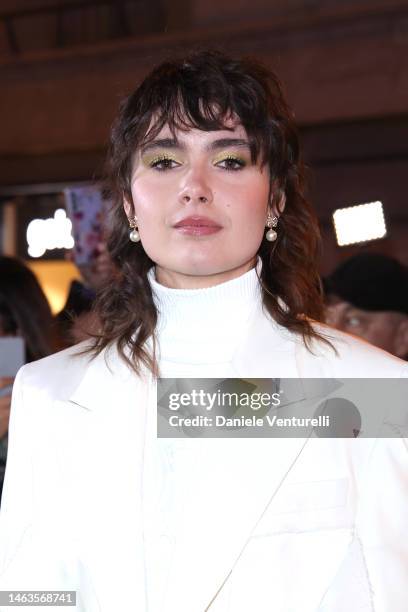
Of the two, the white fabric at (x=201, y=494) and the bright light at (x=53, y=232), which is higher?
the bright light at (x=53, y=232)

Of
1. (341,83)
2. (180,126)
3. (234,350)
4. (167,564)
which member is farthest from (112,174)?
(341,83)

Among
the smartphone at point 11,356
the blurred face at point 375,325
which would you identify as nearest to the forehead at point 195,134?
the smartphone at point 11,356

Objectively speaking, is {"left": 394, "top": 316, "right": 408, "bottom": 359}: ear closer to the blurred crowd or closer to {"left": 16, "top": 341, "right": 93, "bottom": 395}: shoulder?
the blurred crowd

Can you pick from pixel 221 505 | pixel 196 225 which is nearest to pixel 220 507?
pixel 221 505

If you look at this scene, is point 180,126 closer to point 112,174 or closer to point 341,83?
point 112,174

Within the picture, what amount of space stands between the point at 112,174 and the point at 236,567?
0.67 m

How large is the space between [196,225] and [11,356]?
34.8 inches

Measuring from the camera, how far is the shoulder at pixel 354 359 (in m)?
1.27

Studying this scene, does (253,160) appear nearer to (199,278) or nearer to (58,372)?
(199,278)

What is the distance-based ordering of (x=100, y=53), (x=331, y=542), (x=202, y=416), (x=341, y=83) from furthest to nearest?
(x=100, y=53) → (x=341, y=83) → (x=202, y=416) → (x=331, y=542)

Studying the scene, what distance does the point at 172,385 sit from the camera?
133cm

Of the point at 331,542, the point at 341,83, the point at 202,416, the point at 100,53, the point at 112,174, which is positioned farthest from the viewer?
the point at 100,53

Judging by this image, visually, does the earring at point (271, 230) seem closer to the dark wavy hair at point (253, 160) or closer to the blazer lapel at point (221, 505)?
the dark wavy hair at point (253, 160)

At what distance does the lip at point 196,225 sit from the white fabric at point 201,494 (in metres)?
0.11
